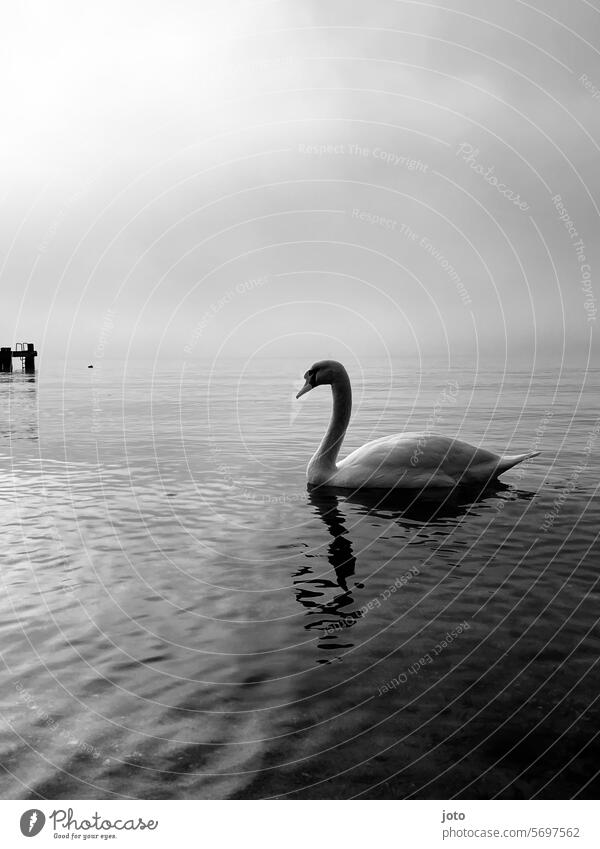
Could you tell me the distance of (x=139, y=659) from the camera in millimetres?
6051

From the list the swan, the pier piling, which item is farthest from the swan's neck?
the pier piling

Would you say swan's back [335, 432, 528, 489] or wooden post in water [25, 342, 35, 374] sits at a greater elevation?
wooden post in water [25, 342, 35, 374]

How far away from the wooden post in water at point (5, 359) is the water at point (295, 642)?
245 feet

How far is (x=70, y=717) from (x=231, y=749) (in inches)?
52.8

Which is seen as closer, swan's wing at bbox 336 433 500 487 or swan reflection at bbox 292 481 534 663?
swan reflection at bbox 292 481 534 663

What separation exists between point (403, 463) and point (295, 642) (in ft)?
21.2

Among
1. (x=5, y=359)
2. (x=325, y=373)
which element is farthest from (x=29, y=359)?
(x=325, y=373)

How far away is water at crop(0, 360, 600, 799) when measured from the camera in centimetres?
450

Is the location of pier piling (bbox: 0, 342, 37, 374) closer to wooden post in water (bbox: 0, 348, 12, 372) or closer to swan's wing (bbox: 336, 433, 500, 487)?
wooden post in water (bbox: 0, 348, 12, 372)

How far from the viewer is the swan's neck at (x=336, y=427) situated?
13.5 metres

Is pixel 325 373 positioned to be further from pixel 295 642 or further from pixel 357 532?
pixel 295 642

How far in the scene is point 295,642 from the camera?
6391mm

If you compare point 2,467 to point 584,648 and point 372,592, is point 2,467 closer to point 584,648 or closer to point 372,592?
point 372,592

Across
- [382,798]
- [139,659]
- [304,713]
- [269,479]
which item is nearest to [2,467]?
[269,479]
